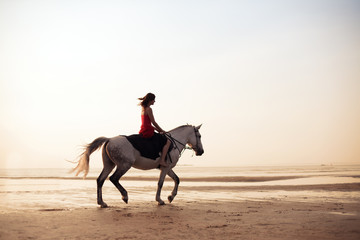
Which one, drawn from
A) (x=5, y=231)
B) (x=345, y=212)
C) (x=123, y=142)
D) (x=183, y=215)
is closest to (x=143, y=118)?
(x=123, y=142)

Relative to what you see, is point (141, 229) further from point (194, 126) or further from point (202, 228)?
point (194, 126)

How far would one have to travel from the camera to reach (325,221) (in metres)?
6.96

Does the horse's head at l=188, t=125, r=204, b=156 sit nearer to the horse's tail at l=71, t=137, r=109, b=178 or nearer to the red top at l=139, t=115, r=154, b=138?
the red top at l=139, t=115, r=154, b=138

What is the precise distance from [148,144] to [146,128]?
1.63 feet

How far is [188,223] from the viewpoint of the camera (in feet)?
23.3

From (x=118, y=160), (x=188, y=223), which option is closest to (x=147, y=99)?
(x=118, y=160)

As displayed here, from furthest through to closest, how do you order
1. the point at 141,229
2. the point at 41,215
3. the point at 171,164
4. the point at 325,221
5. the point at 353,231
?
1. the point at 171,164
2. the point at 41,215
3. the point at 325,221
4. the point at 141,229
5. the point at 353,231

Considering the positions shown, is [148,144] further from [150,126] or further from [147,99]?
[147,99]

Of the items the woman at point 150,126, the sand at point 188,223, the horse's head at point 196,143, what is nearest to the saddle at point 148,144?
the woman at point 150,126

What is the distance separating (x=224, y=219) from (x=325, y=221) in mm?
2070

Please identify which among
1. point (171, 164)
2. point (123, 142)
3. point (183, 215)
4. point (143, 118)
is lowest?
point (183, 215)

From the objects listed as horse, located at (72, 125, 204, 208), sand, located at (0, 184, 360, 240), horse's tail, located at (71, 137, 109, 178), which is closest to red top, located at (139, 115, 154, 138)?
horse, located at (72, 125, 204, 208)

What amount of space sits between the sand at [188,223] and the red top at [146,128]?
7.37 feet

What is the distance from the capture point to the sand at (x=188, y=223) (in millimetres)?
5863
